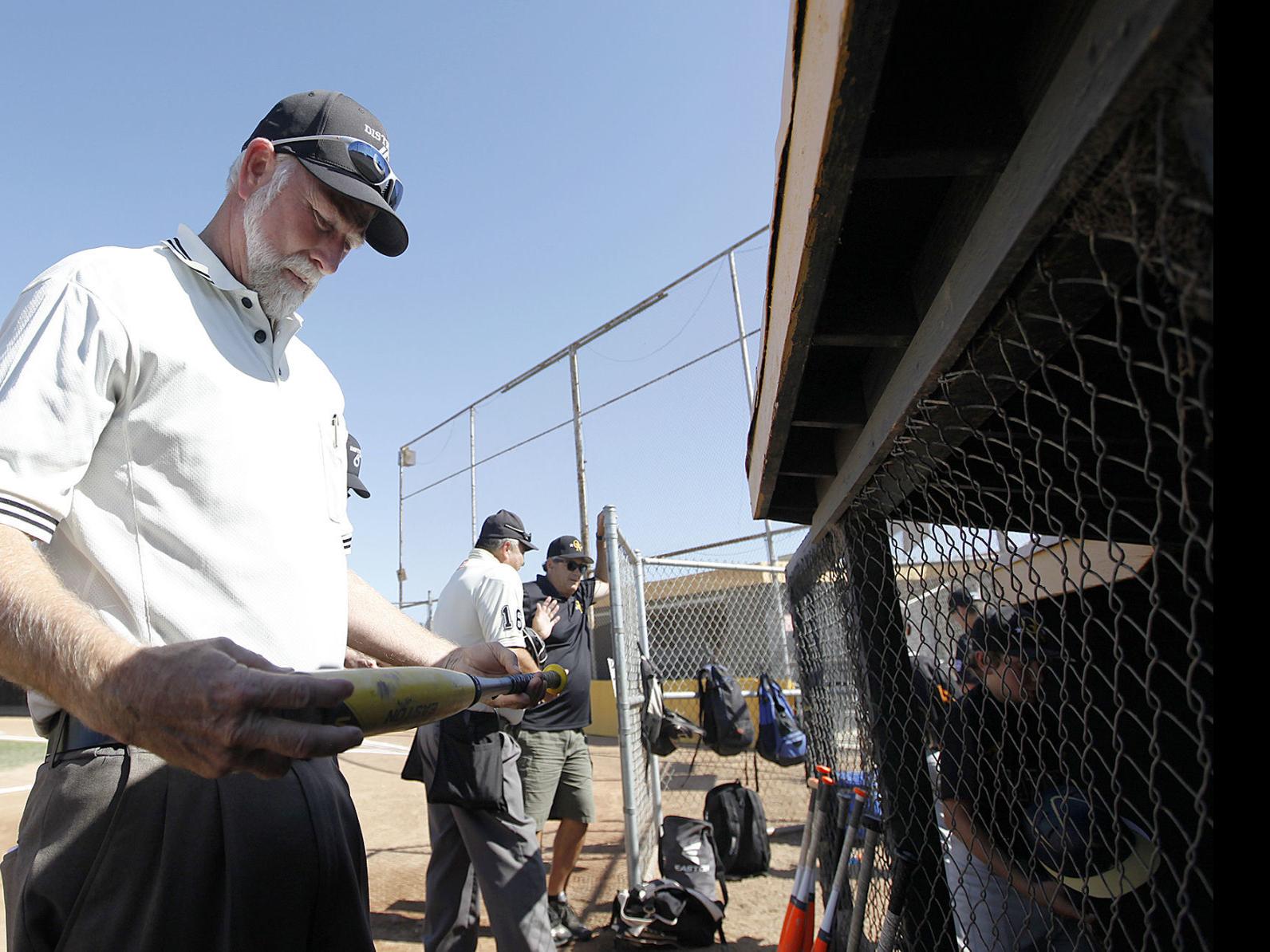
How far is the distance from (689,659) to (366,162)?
335 inches

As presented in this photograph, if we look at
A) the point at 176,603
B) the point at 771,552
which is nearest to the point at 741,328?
the point at 771,552

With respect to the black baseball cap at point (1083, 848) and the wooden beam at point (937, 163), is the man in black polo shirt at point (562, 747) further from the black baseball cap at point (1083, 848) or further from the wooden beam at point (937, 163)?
the wooden beam at point (937, 163)

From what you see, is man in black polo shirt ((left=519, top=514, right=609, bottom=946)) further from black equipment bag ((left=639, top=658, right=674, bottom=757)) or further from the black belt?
the black belt

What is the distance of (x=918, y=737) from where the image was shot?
7.79 feet

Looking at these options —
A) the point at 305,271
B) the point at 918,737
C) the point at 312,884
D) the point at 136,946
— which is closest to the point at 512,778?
the point at 918,737

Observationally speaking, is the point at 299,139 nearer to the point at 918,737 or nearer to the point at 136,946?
the point at 136,946

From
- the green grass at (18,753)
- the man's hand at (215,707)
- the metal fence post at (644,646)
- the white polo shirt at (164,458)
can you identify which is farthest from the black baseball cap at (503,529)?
the green grass at (18,753)

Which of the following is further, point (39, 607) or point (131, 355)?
point (131, 355)

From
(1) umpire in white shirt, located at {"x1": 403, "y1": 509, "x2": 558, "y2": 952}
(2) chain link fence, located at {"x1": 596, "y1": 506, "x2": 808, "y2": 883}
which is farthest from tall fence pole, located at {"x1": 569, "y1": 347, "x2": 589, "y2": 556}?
(1) umpire in white shirt, located at {"x1": 403, "y1": 509, "x2": 558, "y2": 952}

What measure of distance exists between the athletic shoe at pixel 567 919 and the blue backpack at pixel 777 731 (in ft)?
5.79

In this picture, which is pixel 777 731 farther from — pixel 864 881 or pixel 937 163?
pixel 937 163

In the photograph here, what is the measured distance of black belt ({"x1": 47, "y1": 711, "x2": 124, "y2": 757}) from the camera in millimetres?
1253

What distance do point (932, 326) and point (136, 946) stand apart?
68.8 inches

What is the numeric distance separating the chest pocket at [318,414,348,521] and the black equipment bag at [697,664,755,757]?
3.85 metres
